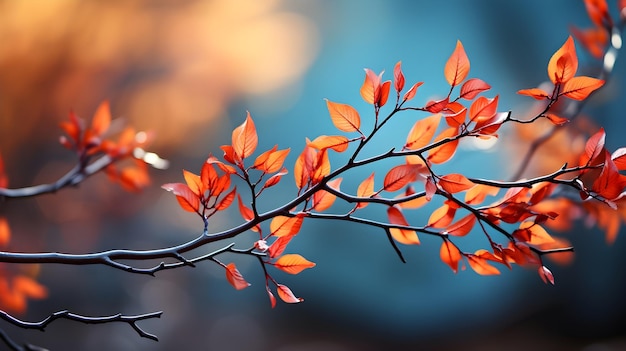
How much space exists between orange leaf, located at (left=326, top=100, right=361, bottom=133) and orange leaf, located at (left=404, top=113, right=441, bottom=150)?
0.05 meters

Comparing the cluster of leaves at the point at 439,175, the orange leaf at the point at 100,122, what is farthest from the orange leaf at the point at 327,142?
the orange leaf at the point at 100,122

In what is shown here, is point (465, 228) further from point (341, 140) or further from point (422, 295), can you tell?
point (422, 295)

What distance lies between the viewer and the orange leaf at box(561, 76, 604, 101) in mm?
412

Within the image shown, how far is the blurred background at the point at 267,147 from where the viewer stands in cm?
150

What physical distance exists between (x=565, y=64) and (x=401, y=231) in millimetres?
201

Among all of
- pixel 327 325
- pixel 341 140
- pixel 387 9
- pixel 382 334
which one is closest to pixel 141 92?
pixel 387 9

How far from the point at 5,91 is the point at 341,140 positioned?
1.35 metres

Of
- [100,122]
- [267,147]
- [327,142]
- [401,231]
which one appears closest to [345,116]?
[327,142]

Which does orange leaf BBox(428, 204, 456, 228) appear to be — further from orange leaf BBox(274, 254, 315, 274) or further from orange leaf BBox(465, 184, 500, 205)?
orange leaf BBox(274, 254, 315, 274)

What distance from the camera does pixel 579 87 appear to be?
42cm

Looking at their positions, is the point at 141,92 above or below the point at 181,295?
above

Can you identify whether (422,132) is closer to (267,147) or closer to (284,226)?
(284,226)

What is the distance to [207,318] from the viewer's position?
1636 millimetres

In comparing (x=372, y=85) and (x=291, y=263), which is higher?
(x=372, y=85)
